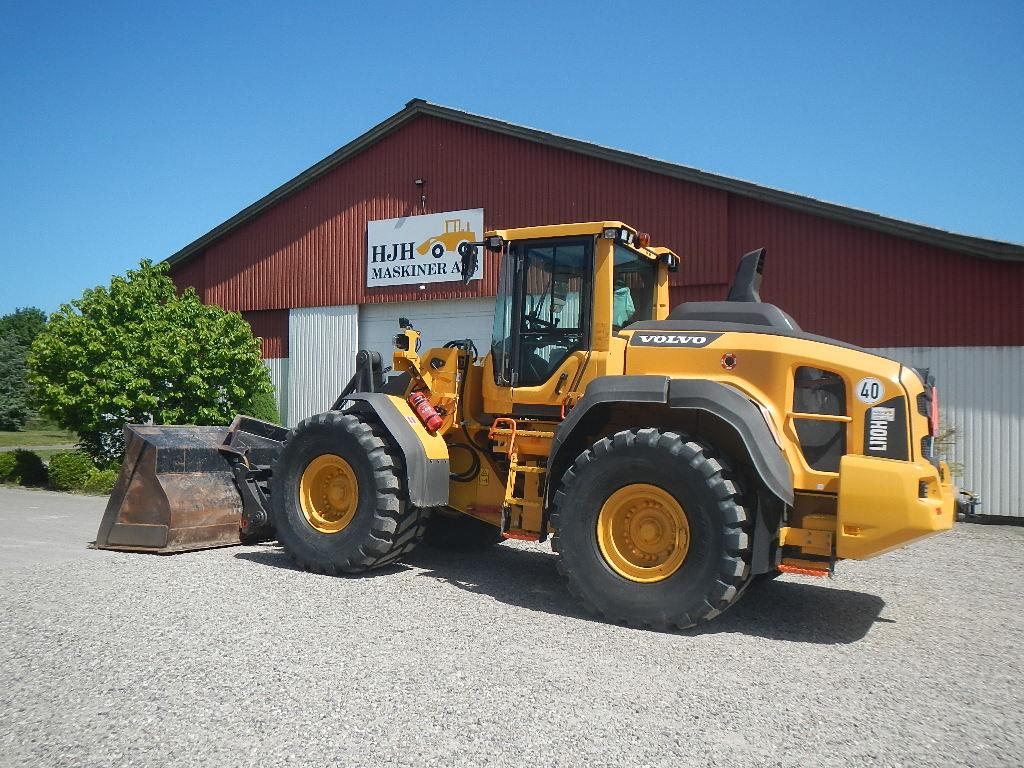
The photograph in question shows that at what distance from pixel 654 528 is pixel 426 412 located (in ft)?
8.25

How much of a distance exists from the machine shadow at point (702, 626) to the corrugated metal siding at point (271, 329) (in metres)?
11.6

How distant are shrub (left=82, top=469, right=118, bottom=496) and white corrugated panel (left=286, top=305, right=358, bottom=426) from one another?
14.4ft

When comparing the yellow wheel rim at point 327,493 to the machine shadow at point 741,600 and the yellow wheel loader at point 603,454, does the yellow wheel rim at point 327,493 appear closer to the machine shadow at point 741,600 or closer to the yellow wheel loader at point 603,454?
the yellow wheel loader at point 603,454

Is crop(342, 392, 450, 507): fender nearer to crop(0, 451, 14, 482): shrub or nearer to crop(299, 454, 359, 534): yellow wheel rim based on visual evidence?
crop(299, 454, 359, 534): yellow wheel rim

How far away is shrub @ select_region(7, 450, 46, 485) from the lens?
1659 centimetres

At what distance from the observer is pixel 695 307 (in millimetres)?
6863

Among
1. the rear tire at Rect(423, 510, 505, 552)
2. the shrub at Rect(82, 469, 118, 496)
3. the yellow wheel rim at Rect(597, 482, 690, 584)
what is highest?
the yellow wheel rim at Rect(597, 482, 690, 584)

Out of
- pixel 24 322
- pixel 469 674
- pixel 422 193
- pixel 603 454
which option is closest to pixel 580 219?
pixel 422 193

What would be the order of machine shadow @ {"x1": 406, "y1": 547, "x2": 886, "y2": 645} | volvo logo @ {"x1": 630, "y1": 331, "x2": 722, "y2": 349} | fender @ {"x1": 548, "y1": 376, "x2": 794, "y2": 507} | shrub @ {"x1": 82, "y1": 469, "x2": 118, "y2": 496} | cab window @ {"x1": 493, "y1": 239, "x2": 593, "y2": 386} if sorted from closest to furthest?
fender @ {"x1": 548, "y1": 376, "x2": 794, "y2": 507}, machine shadow @ {"x1": 406, "y1": 547, "x2": 886, "y2": 645}, volvo logo @ {"x1": 630, "y1": 331, "x2": 722, "y2": 349}, cab window @ {"x1": 493, "y1": 239, "x2": 593, "y2": 386}, shrub @ {"x1": 82, "y1": 469, "x2": 118, "y2": 496}

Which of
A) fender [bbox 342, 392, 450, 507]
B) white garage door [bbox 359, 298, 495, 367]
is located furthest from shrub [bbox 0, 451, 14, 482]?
fender [bbox 342, 392, 450, 507]

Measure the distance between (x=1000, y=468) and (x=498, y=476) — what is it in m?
8.82

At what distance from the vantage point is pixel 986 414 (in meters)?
12.6

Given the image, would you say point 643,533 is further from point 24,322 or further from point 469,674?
point 24,322

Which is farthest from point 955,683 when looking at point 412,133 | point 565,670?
point 412,133
